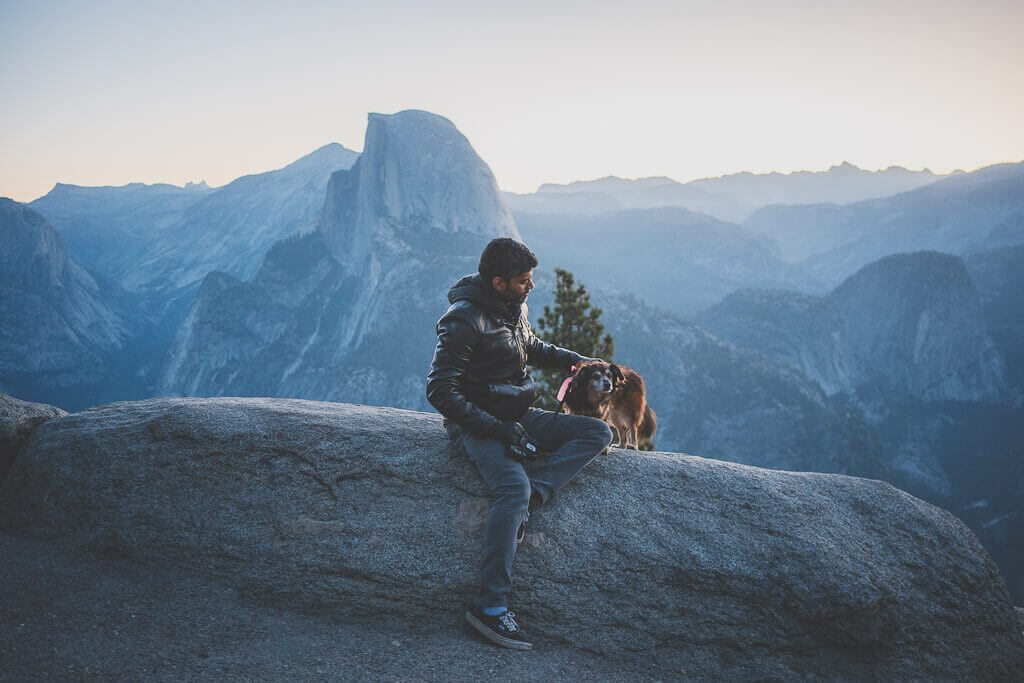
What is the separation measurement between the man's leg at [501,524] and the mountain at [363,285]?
12195 cm

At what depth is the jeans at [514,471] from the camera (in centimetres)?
550

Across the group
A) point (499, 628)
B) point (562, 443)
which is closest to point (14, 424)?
point (499, 628)

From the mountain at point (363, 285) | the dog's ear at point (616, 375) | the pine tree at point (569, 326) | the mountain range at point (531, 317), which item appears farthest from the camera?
the mountain at point (363, 285)

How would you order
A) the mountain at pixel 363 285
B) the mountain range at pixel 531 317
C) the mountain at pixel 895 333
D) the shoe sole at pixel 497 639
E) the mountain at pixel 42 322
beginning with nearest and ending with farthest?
the shoe sole at pixel 497 639, the mountain range at pixel 531 317, the mountain at pixel 363 285, the mountain at pixel 42 322, the mountain at pixel 895 333

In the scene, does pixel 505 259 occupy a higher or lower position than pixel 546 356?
higher

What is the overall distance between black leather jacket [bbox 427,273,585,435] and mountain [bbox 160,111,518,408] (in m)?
122

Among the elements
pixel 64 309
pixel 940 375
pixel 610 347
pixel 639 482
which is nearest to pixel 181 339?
pixel 64 309

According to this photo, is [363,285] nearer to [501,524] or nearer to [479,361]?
[479,361]

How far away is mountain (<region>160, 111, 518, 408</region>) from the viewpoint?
137 m

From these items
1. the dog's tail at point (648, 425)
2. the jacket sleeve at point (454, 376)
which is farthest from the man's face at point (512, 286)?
the dog's tail at point (648, 425)

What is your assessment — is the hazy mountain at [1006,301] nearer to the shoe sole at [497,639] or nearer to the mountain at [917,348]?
the mountain at [917,348]

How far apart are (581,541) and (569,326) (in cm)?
1693

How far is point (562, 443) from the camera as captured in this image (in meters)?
6.71

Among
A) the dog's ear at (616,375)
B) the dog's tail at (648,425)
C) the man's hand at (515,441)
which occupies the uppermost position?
the dog's ear at (616,375)
